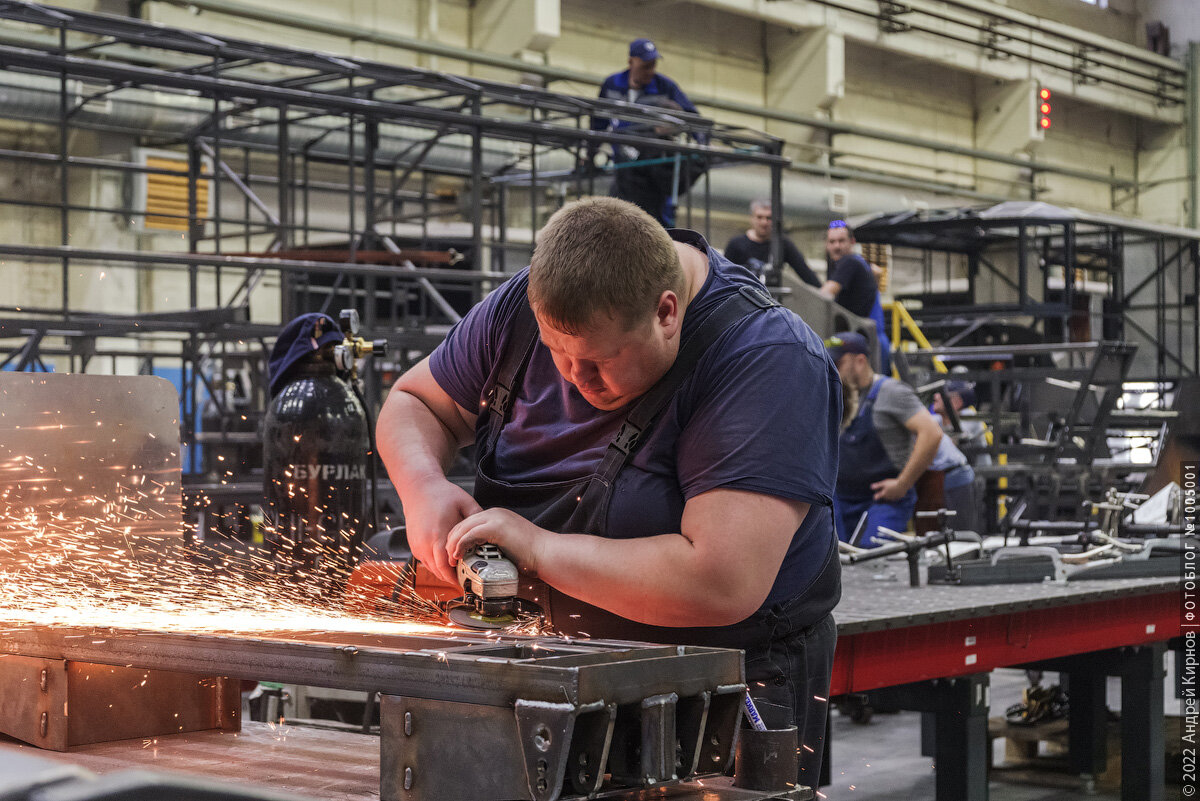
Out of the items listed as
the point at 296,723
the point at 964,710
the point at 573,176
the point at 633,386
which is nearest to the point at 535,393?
the point at 633,386

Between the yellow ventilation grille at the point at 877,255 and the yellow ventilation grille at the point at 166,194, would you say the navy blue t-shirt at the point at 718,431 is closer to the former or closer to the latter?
the yellow ventilation grille at the point at 166,194

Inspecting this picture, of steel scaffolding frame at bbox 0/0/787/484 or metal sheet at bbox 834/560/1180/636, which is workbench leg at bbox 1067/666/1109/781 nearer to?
metal sheet at bbox 834/560/1180/636

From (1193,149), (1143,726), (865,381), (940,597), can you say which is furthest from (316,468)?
(1193,149)

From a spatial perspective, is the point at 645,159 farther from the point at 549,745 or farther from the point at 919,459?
the point at 549,745

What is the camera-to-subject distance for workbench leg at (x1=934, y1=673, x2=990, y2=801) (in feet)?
13.8

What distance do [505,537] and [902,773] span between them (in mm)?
4934

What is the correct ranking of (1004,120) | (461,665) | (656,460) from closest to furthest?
(461,665)
(656,460)
(1004,120)

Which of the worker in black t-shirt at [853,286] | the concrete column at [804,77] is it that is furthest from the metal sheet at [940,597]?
the concrete column at [804,77]

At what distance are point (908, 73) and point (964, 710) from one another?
1604cm

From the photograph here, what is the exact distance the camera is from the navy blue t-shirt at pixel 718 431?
1830mm

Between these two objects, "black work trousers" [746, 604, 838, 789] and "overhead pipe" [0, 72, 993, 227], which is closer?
"black work trousers" [746, 604, 838, 789]

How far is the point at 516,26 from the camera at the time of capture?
1398 cm

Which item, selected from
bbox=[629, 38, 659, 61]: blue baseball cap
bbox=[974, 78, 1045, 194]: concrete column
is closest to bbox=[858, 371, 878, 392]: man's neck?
bbox=[629, 38, 659, 61]: blue baseball cap

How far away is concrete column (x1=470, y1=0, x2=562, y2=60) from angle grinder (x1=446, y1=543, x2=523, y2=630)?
1263cm
